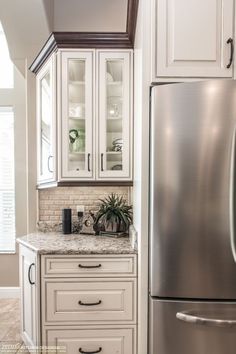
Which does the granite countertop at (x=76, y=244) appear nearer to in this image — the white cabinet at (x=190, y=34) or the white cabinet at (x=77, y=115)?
the white cabinet at (x=77, y=115)

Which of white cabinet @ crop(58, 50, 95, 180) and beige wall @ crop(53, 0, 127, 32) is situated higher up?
beige wall @ crop(53, 0, 127, 32)

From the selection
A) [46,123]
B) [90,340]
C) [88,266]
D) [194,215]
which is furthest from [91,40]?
[90,340]

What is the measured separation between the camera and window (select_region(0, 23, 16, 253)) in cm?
303

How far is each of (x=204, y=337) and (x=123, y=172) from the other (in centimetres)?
125

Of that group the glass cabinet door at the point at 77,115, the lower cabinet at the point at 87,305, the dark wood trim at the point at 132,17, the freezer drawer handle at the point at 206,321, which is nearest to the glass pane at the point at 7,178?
the glass cabinet door at the point at 77,115

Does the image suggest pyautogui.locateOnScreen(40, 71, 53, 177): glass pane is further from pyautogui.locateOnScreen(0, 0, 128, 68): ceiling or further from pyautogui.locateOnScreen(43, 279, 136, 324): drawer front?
pyautogui.locateOnScreen(43, 279, 136, 324): drawer front

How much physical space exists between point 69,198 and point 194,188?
150 cm

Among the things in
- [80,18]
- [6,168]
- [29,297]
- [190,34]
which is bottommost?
[29,297]

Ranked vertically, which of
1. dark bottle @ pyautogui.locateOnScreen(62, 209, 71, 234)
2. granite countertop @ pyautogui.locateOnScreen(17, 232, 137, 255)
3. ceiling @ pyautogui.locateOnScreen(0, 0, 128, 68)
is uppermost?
ceiling @ pyautogui.locateOnScreen(0, 0, 128, 68)

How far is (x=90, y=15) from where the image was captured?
8.35 feet

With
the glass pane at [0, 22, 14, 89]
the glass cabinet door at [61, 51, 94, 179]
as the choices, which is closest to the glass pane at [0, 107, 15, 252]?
the glass pane at [0, 22, 14, 89]

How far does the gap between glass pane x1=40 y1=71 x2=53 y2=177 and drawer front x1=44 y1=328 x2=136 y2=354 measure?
121cm

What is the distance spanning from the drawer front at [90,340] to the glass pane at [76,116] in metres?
1.17

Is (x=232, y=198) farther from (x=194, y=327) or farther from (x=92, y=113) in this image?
(x=92, y=113)
